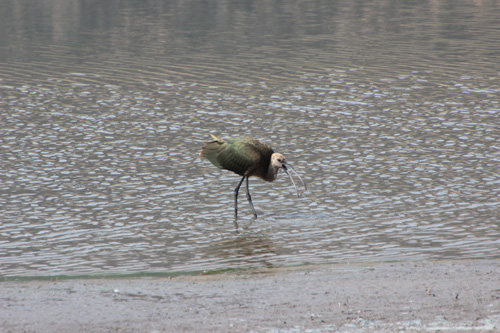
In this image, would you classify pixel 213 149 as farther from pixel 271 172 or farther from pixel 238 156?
pixel 271 172

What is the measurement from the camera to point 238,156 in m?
13.5

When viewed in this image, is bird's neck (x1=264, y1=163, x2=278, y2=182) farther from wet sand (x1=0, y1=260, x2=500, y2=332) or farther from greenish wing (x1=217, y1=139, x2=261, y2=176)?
wet sand (x1=0, y1=260, x2=500, y2=332)

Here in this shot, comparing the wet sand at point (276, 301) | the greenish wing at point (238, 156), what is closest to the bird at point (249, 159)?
the greenish wing at point (238, 156)

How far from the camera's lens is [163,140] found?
18.7m

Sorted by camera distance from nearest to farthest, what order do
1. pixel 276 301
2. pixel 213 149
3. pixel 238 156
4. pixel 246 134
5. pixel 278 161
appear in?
pixel 276 301, pixel 278 161, pixel 238 156, pixel 213 149, pixel 246 134

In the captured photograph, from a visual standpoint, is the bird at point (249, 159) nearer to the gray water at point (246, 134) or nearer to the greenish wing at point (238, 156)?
the greenish wing at point (238, 156)

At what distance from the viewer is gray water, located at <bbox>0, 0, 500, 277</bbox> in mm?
11766

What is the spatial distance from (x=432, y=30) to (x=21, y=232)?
2731 cm

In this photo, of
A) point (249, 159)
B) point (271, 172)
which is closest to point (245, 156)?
point (249, 159)

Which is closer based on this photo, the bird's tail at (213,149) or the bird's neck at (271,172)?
the bird's neck at (271,172)


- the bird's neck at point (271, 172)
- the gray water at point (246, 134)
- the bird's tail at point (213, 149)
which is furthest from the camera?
the bird's tail at point (213, 149)

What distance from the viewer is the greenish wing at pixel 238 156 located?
13.4 meters

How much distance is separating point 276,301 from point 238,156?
4.99 m

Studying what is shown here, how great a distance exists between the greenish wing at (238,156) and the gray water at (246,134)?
75 cm
